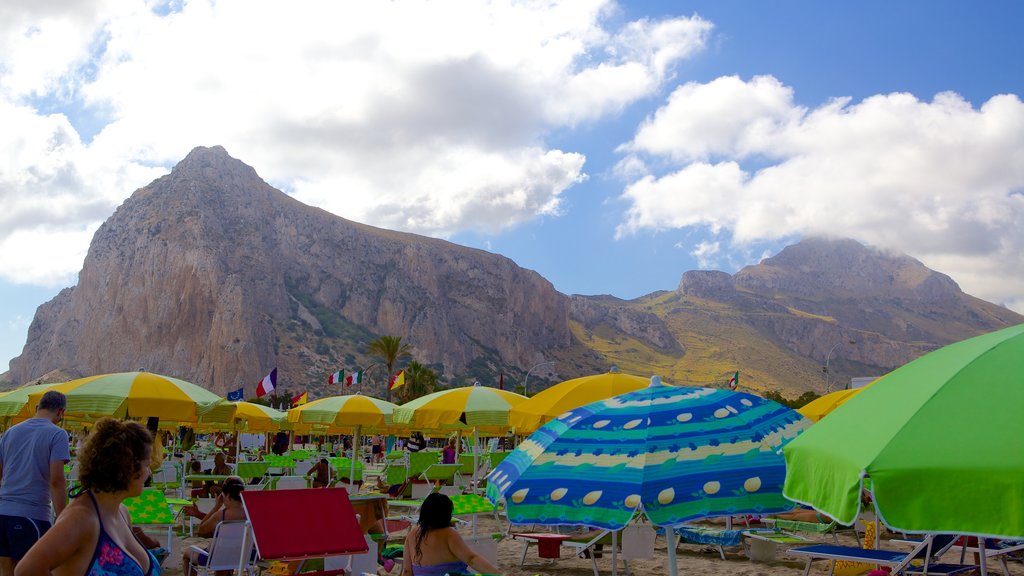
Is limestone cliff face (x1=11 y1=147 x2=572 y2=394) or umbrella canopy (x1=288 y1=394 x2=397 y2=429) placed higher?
limestone cliff face (x1=11 y1=147 x2=572 y2=394)

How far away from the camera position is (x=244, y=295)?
85.5 m

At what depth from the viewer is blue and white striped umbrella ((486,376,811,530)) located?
3652mm

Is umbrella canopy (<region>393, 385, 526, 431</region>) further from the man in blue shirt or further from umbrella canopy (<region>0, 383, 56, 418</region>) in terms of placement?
the man in blue shirt

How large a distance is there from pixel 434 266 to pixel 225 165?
2877 cm

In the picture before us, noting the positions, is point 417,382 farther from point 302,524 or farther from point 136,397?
point 302,524

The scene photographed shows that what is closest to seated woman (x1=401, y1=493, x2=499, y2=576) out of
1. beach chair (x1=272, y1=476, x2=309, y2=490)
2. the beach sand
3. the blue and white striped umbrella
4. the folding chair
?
the blue and white striped umbrella

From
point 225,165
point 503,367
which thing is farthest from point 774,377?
point 225,165

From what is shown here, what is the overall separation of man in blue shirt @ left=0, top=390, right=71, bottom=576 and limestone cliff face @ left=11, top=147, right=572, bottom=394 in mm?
77562

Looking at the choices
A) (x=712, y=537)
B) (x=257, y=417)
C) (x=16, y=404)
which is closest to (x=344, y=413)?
(x=16, y=404)

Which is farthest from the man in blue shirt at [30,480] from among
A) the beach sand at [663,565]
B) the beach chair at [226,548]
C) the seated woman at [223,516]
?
the beach sand at [663,565]

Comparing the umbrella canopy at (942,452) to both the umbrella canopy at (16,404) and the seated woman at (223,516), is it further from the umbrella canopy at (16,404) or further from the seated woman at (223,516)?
the umbrella canopy at (16,404)

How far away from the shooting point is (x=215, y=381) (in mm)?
84125

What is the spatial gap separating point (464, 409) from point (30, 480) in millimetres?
8088

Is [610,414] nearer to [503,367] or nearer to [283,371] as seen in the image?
[283,371]
